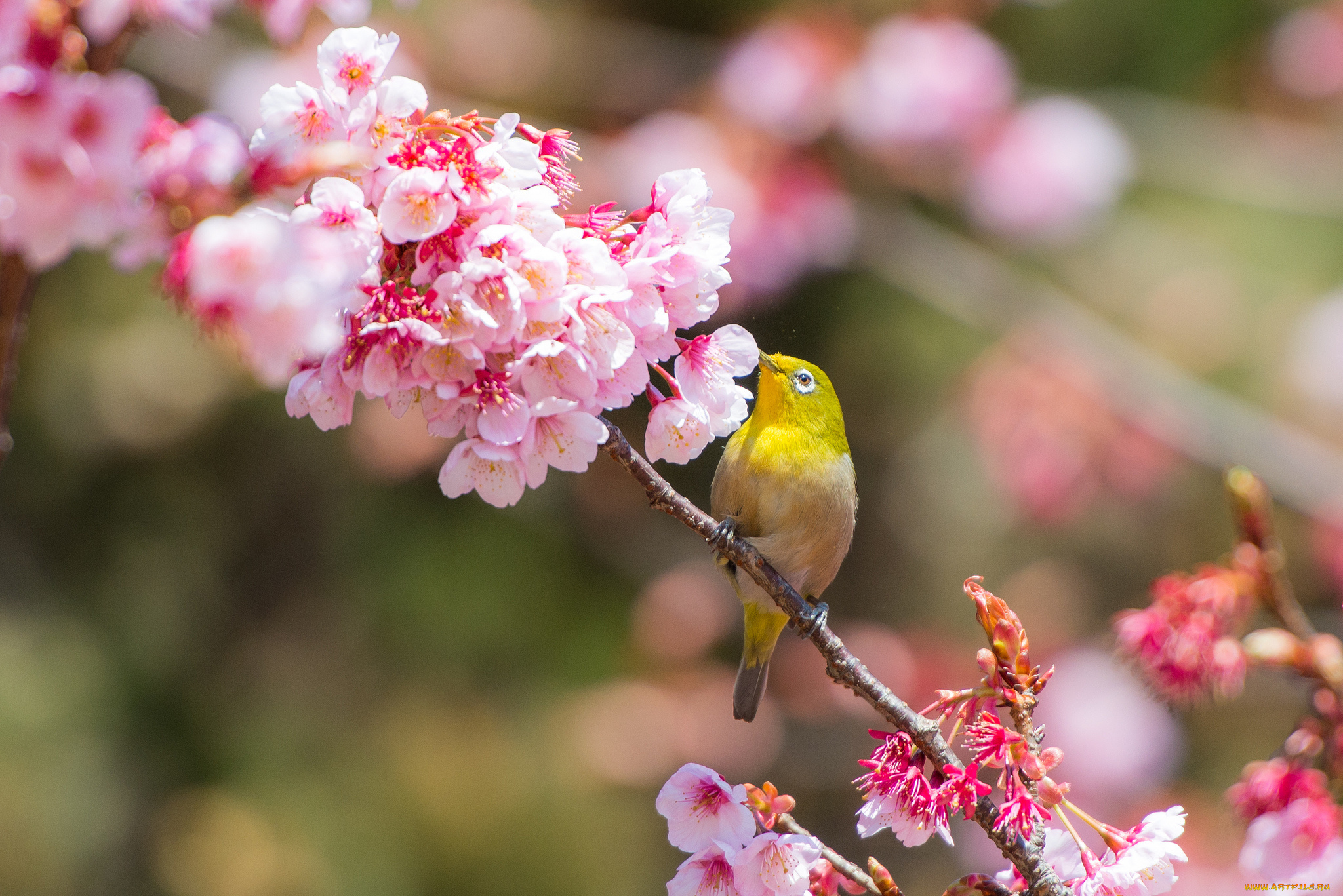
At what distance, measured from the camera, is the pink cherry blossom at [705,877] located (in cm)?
119

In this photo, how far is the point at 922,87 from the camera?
410 cm

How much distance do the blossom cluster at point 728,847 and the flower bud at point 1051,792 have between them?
0.79 ft

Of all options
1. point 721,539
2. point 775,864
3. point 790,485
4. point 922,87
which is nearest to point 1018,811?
point 775,864

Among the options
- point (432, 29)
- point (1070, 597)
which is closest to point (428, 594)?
point (432, 29)

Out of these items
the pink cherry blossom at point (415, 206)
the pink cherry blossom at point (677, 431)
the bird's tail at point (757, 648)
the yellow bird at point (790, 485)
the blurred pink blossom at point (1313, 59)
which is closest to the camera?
the pink cherry blossom at point (415, 206)

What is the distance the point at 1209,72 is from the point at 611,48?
294 cm

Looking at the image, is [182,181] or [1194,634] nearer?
[182,181]

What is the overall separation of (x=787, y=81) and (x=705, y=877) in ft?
11.9

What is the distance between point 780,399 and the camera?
2.00 metres

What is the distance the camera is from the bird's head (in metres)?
1.97

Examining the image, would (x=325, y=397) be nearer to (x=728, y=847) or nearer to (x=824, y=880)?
(x=728, y=847)

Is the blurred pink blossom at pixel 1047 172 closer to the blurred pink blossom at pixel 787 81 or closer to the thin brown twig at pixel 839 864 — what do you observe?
the blurred pink blossom at pixel 787 81

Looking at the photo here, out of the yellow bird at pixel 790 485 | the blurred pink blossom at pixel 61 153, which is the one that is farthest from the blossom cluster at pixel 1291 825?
the blurred pink blossom at pixel 61 153

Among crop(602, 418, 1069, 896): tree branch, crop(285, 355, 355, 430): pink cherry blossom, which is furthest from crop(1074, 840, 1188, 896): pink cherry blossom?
crop(285, 355, 355, 430): pink cherry blossom
